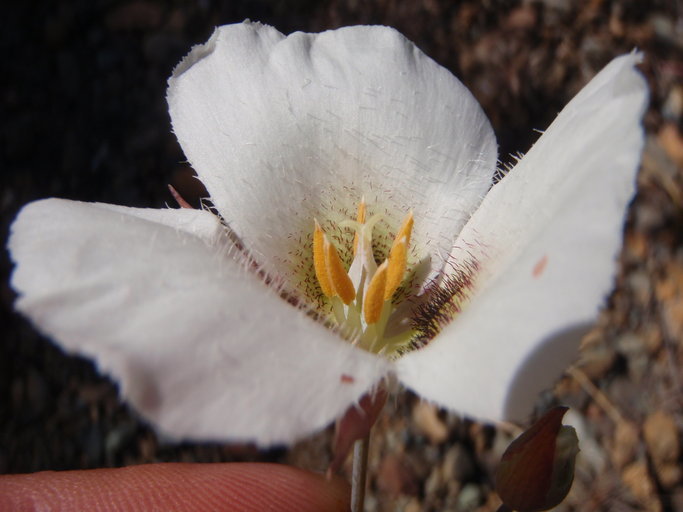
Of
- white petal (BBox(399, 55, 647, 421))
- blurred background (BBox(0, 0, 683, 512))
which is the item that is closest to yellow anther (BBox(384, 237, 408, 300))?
white petal (BBox(399, 55, 647, 421))

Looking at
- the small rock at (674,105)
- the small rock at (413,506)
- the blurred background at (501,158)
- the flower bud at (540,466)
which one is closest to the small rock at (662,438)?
the blurred background at (501,158)

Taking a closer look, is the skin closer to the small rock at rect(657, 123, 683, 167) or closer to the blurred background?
the blurred background

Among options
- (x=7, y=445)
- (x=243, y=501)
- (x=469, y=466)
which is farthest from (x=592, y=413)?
(x=7, y=445)

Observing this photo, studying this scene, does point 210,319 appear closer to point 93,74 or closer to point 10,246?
point 10,246

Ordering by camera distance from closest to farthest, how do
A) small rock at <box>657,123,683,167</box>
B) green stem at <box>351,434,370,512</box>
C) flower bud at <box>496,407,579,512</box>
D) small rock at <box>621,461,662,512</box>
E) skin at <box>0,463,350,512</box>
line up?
1. flower bud at <box>496,407,579,512</box>
2. green stem at <box>351,434,370,512</box>
3. skin at <box>0,463,350,512</box>
4. small rock at <box>621,461,662,512</box>
5. small rock at <box>657,123,683,167</box>

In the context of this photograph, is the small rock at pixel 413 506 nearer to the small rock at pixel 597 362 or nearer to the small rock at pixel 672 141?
the small rock at pixel 597 362

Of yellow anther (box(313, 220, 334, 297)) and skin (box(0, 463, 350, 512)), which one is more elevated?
yellow anther (box(313, 220, 334, 297))

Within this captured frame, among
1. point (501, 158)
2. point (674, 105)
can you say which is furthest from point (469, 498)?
point (674, 105)
